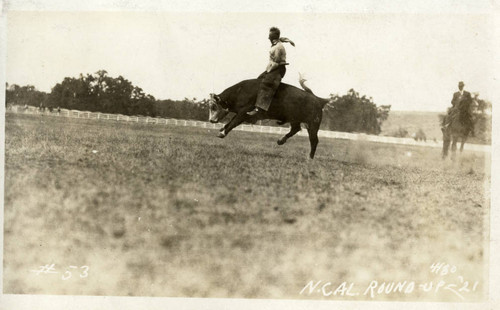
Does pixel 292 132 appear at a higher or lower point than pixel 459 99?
lower

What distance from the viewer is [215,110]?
5926mm

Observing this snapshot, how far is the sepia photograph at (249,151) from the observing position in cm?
544

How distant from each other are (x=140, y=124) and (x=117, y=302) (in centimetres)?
224

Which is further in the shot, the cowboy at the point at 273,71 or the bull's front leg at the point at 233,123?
the bull's front leg at the point at 233,123

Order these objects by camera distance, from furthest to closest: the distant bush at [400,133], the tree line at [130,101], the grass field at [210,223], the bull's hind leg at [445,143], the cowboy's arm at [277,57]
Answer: the distant bush at [400,133], the bull's hind leg at [445,143], the tree line at [130,101], the cowboy's arm at [277,57], the grass field at [210,223]

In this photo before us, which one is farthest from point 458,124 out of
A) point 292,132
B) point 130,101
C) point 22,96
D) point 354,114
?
point 22,96

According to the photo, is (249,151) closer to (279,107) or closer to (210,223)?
(279,107)

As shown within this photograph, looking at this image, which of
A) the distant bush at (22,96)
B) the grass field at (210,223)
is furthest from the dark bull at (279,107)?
the distant bush at (22,96)

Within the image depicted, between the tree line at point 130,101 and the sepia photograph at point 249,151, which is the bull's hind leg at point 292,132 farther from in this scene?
the tree line at point 130,101

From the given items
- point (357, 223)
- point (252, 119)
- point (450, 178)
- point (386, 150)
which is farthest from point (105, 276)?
point (450, 178)

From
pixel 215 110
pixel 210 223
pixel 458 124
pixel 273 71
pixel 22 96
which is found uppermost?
pixel 273 71

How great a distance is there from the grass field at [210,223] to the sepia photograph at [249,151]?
0.06ft

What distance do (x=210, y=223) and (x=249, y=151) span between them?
1101 mm

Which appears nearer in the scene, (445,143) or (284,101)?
(284,101)
